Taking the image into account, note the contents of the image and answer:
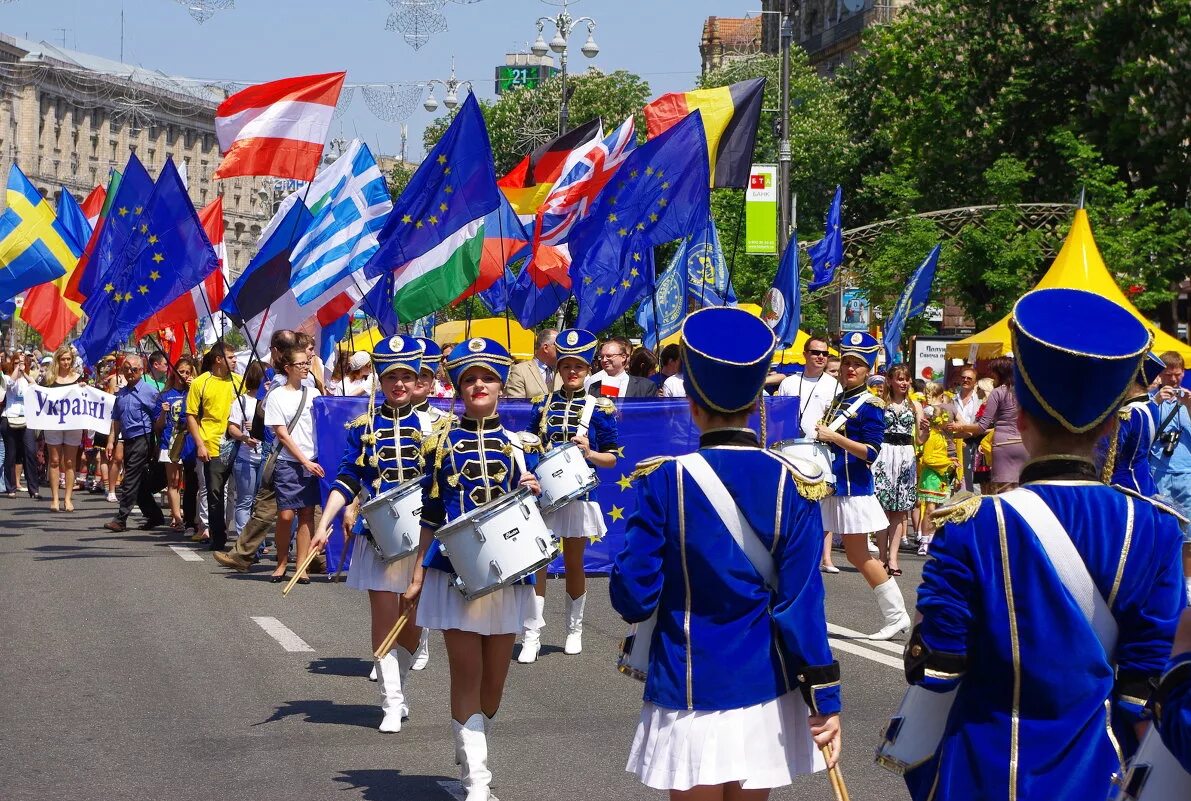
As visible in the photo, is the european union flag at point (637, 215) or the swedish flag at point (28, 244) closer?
the european union flag at point (637, 215)

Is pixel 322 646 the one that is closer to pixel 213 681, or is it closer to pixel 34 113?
pixel 213 681

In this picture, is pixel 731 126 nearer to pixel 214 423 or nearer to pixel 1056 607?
pixel 214 423

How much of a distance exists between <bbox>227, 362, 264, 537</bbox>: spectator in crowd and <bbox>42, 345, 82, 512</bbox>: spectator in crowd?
542cm

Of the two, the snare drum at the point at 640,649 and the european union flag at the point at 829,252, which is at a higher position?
the european union flag at the point at 829,252

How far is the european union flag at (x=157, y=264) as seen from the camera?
15.8m

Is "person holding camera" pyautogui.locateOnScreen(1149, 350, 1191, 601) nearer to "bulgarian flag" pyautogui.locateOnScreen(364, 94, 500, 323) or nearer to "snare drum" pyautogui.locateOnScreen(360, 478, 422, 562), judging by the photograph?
"snare drum" pyautogui.locateOnScreen(360, 478, 422, 562)

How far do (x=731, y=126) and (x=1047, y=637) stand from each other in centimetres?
1307

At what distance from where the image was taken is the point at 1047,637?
11.8ft

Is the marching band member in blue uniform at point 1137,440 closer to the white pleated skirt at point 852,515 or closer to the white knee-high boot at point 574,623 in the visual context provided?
the white pleated skirt at point 852,515

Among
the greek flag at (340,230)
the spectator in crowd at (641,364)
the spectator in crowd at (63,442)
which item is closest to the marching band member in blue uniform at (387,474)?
the spectator in crowd at (641,364)

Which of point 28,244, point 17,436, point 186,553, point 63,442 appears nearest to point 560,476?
point 186,553

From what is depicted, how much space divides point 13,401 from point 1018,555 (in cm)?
2109

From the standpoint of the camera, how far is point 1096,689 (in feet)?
11.9

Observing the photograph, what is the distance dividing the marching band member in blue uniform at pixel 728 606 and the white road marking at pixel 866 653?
5.33m
